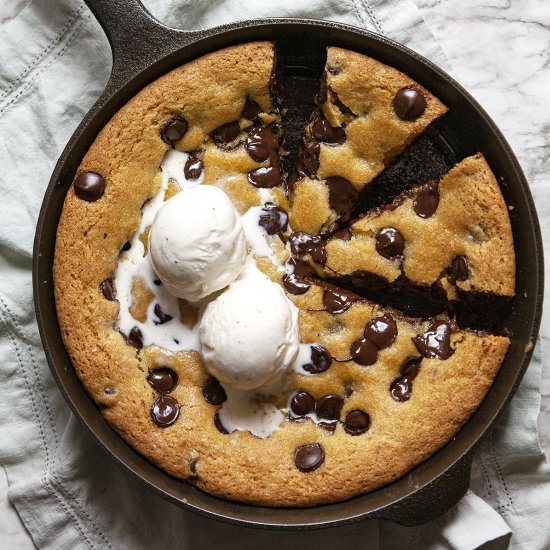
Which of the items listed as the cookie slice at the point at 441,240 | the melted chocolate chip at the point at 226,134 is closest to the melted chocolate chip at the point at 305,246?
the cookie slice at the point at 441,240

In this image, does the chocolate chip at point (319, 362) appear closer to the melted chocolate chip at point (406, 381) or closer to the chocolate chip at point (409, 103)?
the melted chocolate chip at point (406, 381)

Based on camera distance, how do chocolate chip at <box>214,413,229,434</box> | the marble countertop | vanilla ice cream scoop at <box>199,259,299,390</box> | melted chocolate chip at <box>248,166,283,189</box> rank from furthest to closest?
the marble countertop, melted chocolate chip at <box>248,166,283,189</box>, chocolate chip at <box>214,413,229,434</box>, vanilla ice cream scoop at <box>199,259,299,390</box>

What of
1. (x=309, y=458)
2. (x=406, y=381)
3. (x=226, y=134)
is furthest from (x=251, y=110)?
(x=309, y=458)

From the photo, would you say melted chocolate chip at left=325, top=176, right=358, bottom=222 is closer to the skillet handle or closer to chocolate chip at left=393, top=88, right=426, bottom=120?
chocolate chip at left=393, top=88, right=426, bottom=120

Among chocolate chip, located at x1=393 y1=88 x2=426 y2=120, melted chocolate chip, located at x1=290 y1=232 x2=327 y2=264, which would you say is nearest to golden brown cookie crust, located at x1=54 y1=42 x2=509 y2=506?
melted chocolate chip, located at x1=290 y1=232 x2=327 y2=264

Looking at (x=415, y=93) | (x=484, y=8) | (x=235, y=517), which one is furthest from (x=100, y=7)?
(x=235, y=517)

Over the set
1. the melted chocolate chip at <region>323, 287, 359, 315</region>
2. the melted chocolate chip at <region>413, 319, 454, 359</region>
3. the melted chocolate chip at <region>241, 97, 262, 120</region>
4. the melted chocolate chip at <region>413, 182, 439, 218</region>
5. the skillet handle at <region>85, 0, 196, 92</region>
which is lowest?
the melted chocolate chip at <region>413, 319, 454, 359</region>
